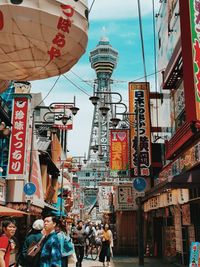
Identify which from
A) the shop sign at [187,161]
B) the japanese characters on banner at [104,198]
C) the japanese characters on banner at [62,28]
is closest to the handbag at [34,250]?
the japanese characters on banner at [62,28]

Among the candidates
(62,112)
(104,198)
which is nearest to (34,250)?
(62,112)

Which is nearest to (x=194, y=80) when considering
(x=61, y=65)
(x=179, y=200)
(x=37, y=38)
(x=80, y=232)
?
(x=179, y=200)

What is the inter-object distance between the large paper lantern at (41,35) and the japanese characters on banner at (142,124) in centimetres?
1432

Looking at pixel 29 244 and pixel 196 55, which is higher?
pixel 196 55

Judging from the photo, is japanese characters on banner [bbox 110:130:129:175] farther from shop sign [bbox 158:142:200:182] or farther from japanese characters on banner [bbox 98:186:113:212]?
japanese characters on banner [bbox 98:186:113:212]

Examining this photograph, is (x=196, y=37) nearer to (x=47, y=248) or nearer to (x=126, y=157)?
(x=47, y=248)

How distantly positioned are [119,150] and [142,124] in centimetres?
429

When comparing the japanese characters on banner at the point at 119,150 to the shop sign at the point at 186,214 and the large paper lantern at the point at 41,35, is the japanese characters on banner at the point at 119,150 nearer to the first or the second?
the shop sign at the point at 186,214

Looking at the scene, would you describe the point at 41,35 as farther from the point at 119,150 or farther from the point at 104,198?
the point at 104,198

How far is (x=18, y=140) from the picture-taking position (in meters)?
19.4

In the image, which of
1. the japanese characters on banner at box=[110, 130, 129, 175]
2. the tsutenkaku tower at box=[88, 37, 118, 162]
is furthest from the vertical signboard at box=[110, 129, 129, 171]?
the tsutenkaku tower at box=[88, 37, 118, 162]

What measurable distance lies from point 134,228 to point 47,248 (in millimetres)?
16663

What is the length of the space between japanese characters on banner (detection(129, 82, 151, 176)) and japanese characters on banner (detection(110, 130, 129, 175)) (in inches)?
123

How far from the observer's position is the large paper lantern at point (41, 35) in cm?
351
